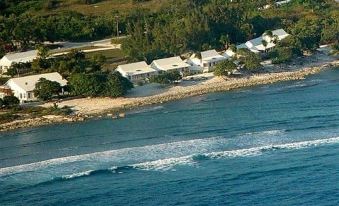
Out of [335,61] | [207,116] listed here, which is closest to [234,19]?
[335,61]

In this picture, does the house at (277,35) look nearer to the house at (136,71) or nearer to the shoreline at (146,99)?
the shoreline at (146,99)

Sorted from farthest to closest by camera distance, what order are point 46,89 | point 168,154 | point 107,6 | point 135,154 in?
point 107,6 → point 46,89 → point 135,154 → point 168,154

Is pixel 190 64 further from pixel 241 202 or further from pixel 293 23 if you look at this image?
pixel 241 202

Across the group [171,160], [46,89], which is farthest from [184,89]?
[171,160]

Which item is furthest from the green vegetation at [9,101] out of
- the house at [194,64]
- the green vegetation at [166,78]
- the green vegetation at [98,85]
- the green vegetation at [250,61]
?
the green vegetation at [250,61]

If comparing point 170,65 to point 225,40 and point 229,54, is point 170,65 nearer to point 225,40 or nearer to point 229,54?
point 229,54

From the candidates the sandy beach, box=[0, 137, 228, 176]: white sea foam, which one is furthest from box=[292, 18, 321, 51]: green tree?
box=[0, 137, 228, 176]: white sea foam
